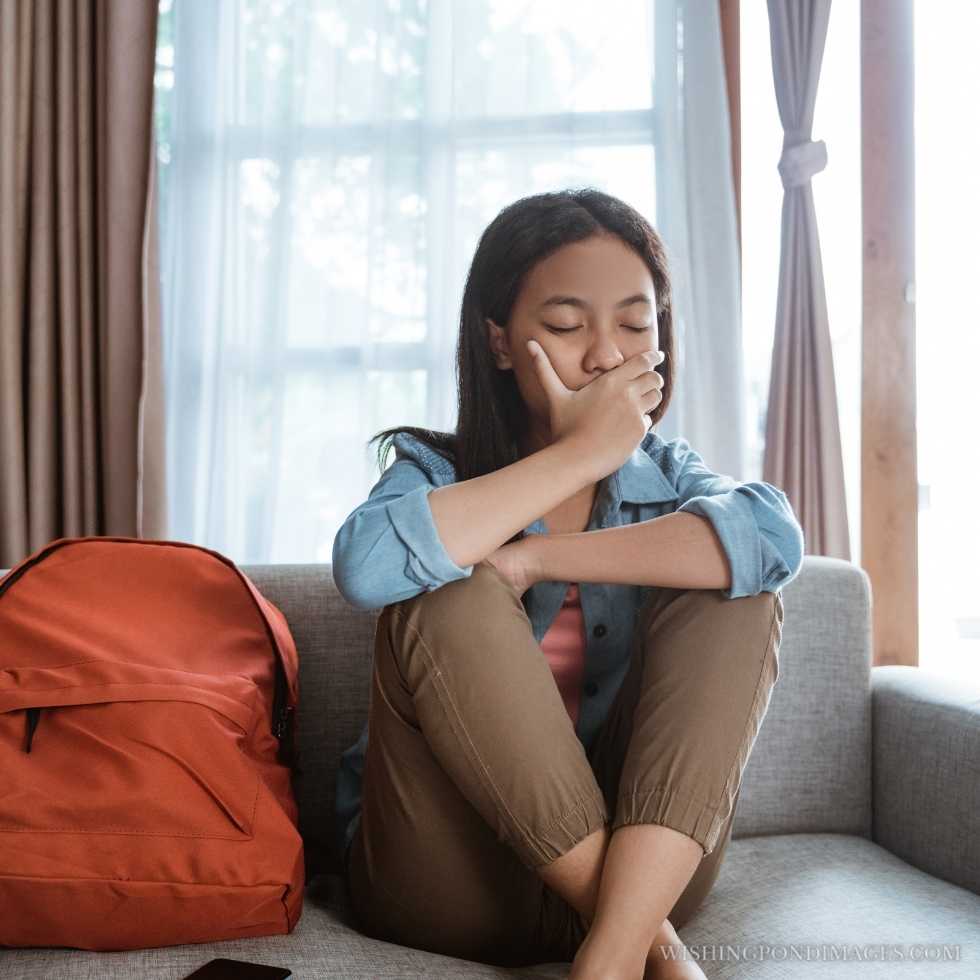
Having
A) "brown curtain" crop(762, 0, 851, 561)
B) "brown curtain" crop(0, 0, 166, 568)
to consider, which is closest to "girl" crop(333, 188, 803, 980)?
"brown curtain" crop(762, 0, 851, 561)

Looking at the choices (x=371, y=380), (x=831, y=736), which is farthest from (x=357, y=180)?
(x=831, y=736)

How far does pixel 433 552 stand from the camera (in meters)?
0.99

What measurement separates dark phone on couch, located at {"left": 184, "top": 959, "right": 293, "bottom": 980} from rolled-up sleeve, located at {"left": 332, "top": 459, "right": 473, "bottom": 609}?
0.35m

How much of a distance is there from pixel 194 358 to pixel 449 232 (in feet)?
2.25

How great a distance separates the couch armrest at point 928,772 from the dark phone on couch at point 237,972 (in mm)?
→ 821

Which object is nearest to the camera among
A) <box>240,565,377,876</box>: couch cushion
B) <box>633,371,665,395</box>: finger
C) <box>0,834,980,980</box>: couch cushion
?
<box>0,834,980,980</box>: couch cushion

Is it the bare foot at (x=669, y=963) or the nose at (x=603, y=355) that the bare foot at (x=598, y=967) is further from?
the nose at (x=603, y=355)

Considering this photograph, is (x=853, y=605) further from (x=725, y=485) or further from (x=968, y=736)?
(x=725, y=485)

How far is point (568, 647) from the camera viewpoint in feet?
4.08

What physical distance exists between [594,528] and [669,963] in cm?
54

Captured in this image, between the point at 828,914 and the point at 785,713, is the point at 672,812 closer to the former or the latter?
the point at 828,914

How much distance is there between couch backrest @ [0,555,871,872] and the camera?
1.41 meters

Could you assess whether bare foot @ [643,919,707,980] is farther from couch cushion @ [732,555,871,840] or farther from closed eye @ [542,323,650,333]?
closed eye @ [542,323,650,333]

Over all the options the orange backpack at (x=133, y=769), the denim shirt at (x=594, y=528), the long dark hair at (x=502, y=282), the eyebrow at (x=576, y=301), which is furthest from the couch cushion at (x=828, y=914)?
the eyebrow at (x=576, y=301)
